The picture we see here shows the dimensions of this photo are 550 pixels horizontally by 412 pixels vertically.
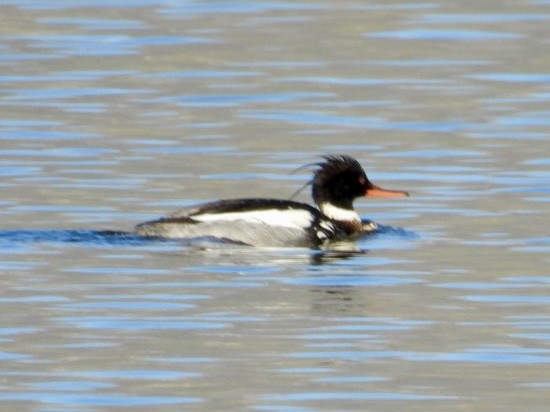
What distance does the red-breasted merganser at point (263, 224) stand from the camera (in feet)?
52.0

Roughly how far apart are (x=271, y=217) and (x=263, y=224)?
9 centimetres

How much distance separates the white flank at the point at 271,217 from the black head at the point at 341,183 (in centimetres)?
93

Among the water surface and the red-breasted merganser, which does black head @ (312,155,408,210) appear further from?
the water surface

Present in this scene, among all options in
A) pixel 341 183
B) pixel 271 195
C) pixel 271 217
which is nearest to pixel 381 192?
pixel 341 183

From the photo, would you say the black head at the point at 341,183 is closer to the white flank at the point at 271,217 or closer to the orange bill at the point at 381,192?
Answer: the orange bill at the point at 381,192

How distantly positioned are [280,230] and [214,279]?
2242 mm

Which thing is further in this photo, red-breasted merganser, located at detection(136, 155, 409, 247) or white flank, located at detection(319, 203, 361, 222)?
white flank, located at detection(319, 203, 361, 222)

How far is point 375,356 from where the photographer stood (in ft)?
38.0

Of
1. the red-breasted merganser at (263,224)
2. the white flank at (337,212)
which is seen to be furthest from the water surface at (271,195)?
the white flank at (337,212)

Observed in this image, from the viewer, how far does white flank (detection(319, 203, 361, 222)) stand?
1728cm

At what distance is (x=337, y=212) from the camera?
686 inches

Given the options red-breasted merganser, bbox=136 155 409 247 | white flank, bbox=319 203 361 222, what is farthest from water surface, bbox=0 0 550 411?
white flank, bbox=319 203 361 222

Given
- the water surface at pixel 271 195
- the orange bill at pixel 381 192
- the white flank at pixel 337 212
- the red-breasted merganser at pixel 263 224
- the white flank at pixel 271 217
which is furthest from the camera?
the white flank at pixel 337 212

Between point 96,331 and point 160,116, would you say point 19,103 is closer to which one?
point 160,116
